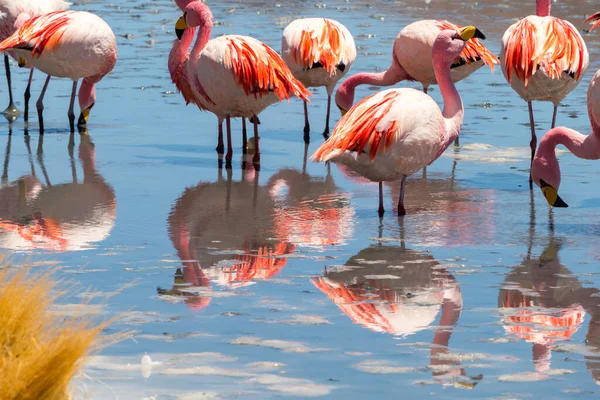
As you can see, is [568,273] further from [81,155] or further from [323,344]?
[81,155]

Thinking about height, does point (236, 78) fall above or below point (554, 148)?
above

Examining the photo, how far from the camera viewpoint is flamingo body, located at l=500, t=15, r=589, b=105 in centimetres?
891

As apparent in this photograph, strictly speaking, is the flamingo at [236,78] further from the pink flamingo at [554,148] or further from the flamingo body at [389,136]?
the pink flamingo at [554,148]

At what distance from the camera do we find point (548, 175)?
7.51 m

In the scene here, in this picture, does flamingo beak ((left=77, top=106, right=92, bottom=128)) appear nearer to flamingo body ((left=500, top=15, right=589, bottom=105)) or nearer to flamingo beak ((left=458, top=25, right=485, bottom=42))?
flamingo body ((left=500, top=15, right=589, bottom=105))

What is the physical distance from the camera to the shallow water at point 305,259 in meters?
4.57

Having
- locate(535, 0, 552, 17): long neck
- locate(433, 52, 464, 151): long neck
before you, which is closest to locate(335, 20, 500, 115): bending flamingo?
locate(535, 0, 552, 17): long neck

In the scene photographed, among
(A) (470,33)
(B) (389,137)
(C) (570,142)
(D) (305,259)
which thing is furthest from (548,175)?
(D) (305,259)

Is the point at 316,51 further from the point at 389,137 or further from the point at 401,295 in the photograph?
the point at 401,295

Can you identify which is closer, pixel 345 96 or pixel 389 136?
pixel 389 136

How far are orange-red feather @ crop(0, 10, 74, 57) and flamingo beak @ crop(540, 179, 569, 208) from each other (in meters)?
5.30

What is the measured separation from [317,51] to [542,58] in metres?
2.76

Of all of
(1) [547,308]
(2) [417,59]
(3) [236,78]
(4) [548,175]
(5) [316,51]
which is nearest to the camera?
(1) [547,308]

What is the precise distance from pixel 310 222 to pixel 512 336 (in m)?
2.64
